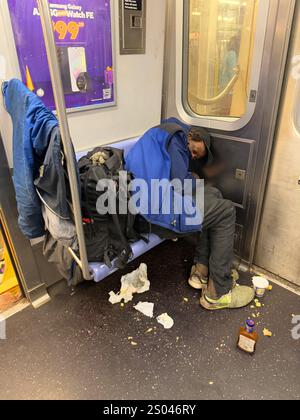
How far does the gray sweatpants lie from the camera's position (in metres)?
1.74

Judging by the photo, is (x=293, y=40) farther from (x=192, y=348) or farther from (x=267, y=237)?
(x=192, y=348)

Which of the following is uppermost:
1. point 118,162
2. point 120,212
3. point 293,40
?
point 293,40

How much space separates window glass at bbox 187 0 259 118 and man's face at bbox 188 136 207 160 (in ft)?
0.90

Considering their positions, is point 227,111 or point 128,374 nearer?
point 128,374

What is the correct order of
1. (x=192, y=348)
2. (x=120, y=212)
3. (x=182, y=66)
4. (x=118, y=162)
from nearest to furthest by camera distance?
1. (x=120, y=212)
2. (x=118, y=162)
3. (x=192, y=348)
4. (x=182, y=66)

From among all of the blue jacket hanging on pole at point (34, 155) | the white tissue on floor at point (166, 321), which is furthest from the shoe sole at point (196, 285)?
the blue jacket hanging on pole at point (34, 155)

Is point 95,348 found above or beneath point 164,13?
beneath

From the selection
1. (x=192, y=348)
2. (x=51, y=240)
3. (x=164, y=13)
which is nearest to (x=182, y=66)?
(x=164, y=13)

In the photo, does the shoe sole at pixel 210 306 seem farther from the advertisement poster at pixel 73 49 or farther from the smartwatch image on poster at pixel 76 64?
the smartwatch image on poster at pixel 76 64

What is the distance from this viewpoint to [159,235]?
5.49ft

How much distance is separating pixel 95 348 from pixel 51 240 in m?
0.70

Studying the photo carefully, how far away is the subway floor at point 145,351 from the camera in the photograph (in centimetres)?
154

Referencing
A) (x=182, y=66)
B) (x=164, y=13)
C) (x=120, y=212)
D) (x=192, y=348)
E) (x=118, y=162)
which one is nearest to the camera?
(x=120, y=212)

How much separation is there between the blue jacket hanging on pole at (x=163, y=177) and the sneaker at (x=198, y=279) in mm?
598
